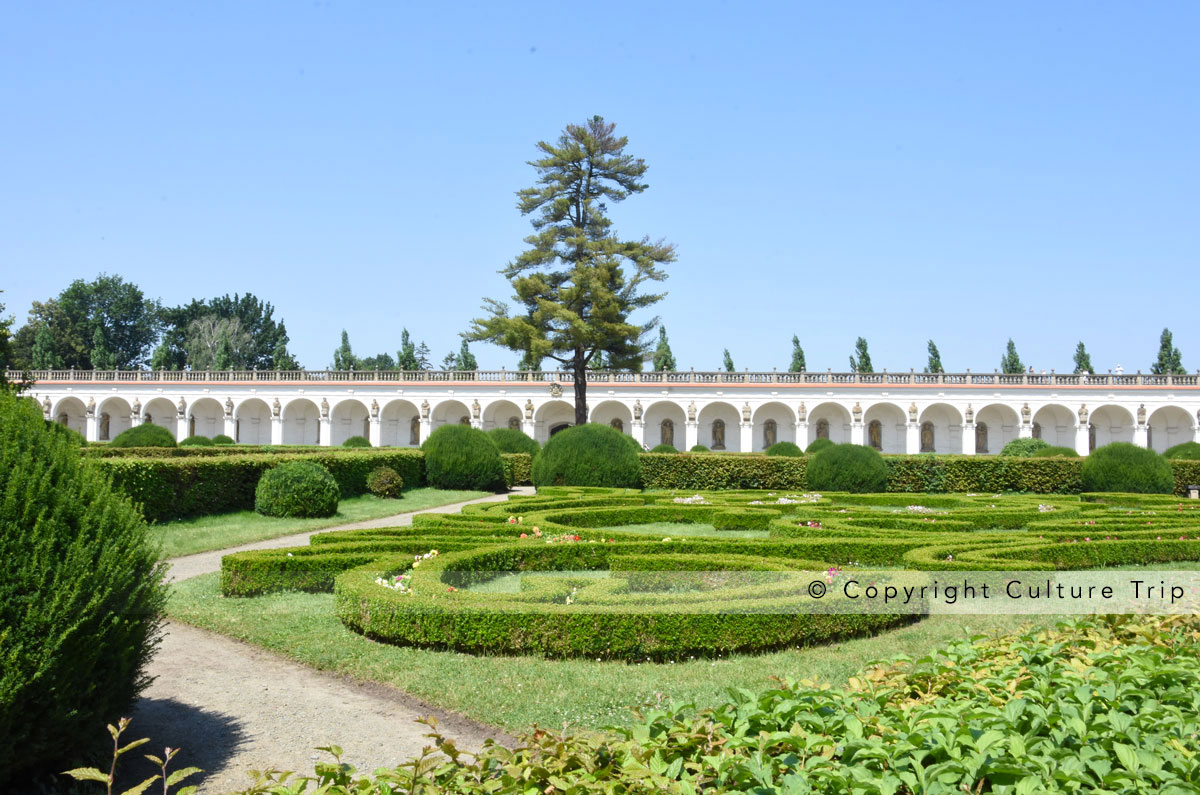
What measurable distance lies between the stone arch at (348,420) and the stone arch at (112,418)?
13.2 m

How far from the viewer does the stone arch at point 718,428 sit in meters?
49.6

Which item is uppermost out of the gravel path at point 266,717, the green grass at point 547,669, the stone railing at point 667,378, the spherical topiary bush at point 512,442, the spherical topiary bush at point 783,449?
the stone railing at point 667,378

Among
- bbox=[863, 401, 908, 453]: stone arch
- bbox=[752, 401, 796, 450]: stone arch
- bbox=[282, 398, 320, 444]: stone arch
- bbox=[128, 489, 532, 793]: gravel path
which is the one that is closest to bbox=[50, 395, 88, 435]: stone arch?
bbox=[282, 398, 320, 444]: stone arch

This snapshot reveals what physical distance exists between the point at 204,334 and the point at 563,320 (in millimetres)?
55553

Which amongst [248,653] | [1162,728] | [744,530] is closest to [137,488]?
[248,653]

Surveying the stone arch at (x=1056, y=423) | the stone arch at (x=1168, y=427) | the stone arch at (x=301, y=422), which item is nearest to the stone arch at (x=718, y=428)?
the stone arch at (x=1056, y=423)

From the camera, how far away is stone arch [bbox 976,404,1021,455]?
4812cm

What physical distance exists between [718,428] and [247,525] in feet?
122

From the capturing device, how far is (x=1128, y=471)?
73.2ft

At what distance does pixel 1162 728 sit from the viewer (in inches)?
129

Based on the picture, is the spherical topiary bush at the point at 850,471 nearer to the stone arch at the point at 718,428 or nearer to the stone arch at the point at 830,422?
the stone arch at the point at 718,428

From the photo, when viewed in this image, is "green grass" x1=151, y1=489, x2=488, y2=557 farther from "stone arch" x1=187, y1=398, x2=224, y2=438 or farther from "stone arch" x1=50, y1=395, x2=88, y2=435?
"stone arch" x1=50, y1=395, x2=88, y2=435

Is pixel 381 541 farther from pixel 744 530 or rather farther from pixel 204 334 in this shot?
pixel 204 334

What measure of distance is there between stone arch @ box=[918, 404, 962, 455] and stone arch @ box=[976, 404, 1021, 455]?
130 cm
